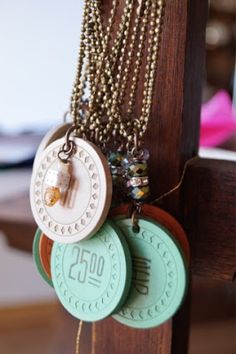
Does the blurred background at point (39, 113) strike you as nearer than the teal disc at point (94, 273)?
No

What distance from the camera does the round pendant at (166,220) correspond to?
325 millimetres

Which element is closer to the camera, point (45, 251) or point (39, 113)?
point (45, 251)

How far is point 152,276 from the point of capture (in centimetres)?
32

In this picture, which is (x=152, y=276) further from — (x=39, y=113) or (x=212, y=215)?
(x=39, y=113)

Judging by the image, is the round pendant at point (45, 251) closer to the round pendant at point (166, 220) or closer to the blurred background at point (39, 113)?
the round pendant at point (166, 220)

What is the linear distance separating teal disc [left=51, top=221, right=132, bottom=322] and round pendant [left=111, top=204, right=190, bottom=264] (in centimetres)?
2

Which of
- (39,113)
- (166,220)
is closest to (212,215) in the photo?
(166,220)

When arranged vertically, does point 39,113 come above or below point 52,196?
below

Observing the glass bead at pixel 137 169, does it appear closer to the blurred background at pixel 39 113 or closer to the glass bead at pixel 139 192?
the glass bead at pixel 139 192

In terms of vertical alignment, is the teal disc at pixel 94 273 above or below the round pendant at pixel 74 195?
below

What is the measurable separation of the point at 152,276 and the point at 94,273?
0.04 m

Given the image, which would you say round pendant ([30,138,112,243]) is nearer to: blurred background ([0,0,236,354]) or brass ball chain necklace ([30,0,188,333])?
brass ball chain necklace ([30,0,188,333])

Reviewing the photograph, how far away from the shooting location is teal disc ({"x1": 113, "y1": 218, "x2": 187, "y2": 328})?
0.31 meters

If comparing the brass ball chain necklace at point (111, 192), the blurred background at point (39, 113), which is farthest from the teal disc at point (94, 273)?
the blurred background at point (39, 113)
